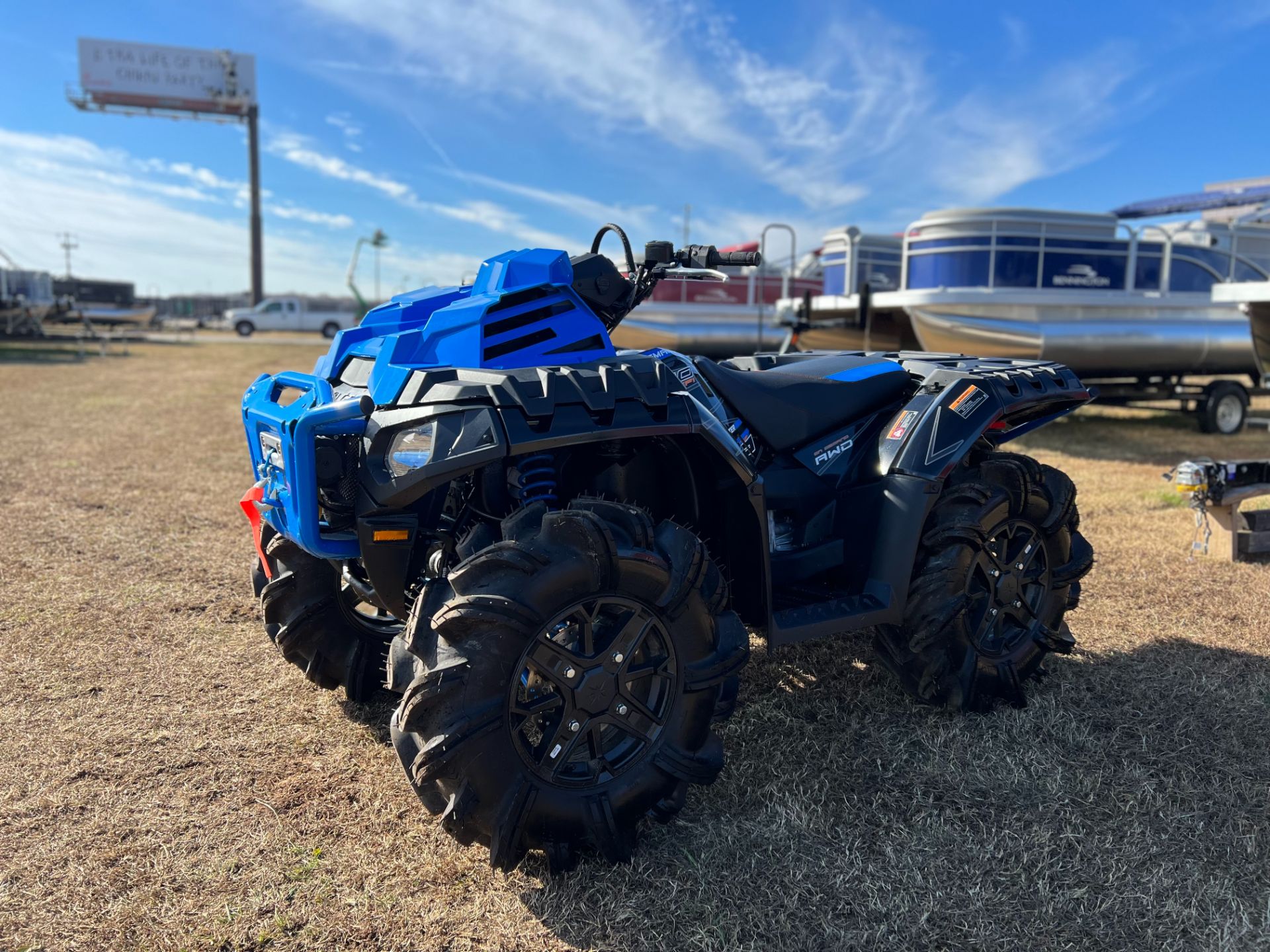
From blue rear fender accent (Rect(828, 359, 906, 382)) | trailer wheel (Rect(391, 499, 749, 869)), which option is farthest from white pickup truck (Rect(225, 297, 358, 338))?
trailer wheel (Rect(391, 499, 749, 869))

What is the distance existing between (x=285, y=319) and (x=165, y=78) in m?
30.1

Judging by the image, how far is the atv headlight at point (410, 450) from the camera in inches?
87.9

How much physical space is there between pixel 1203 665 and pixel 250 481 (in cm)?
697

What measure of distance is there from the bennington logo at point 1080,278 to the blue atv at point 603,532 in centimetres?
Answer: 787

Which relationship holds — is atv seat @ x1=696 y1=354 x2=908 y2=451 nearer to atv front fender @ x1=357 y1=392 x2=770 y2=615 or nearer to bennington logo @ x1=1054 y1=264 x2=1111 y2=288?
atv front fender @ x1=357 y1=392 x2=770 y2=615

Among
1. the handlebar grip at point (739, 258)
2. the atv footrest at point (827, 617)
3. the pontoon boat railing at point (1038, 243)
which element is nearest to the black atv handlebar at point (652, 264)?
the handlebar grip at point (739, 258)

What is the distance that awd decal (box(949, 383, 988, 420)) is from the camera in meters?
3.18

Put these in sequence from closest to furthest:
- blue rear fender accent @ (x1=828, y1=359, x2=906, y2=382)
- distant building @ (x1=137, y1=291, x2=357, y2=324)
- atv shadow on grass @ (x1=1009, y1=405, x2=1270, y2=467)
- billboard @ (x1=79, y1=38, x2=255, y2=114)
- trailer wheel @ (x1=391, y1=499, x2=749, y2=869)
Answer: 1. trailer wheel @ (x1=391, y1=499, x2=749, y2=869)
2. blue rear fender accent @ (x1=828, y1=359, x2=906, y2=382)
3. atv shadow on grass @ (x1=1009, y1=405, x2=1270, y2=467)
4. billboard @ (x1=79, y1=38, x2=255, y2=114)
5. distant building @ (x1=137, y1=291, x2=357, y2=324)

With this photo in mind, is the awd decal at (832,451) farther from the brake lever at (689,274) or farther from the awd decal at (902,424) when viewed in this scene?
the brake lever at (689,274)

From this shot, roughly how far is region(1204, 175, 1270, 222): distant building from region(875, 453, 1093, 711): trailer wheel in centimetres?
1295

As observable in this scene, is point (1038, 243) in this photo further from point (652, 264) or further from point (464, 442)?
point (464, 442)

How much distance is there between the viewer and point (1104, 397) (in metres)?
10.6

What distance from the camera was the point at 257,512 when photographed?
9.31 ft

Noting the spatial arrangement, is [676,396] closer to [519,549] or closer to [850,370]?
[519,549]
